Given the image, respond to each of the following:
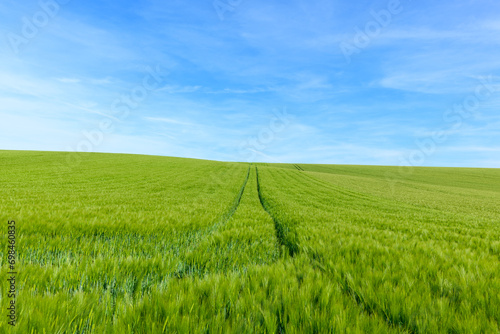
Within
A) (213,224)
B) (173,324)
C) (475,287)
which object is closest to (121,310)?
(173,324)

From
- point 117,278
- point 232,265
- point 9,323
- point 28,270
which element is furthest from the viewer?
point 232,265

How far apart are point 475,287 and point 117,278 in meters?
4.02

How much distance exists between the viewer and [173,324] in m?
1.61

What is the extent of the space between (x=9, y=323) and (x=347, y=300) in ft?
8.60

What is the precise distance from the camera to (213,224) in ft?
24.3

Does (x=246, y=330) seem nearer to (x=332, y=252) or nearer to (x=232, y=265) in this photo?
(x=232, y=265)

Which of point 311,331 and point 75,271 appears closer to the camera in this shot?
point 311,331

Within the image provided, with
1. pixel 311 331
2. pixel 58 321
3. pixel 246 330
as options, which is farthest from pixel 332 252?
pixel 58 321

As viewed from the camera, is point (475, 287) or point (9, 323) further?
point (475, 287)

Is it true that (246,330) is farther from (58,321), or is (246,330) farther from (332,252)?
(332,252)

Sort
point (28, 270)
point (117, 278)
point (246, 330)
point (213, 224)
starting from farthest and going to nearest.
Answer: point (213, 224) < point (117, 278) < point (28, 270) < point (246, 330)

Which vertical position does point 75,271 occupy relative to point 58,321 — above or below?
below

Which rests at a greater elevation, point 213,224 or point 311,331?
point 311,331

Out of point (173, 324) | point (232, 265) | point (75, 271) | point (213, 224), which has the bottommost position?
point (213, 224)
